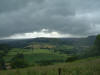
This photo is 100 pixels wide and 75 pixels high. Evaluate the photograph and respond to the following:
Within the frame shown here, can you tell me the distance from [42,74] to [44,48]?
64917 millimetres

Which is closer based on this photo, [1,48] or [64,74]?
[64,74]

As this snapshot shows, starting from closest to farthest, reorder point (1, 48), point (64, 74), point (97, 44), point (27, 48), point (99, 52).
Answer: point (64, 74), point (99, 52), point (97, 44), point (1, 48), point (27, 48)

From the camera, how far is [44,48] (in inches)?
2862

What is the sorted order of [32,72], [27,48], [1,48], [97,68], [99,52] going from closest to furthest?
A: [32,72], [97,68], [99,52], [1,48], [27,48]

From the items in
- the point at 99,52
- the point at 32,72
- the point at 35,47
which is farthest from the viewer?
the point at 35,47

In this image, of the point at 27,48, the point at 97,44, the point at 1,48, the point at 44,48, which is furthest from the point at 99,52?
the point at 44,48

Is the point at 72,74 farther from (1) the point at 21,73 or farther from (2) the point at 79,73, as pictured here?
(1) the point at 21,73

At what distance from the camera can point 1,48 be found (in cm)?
5322

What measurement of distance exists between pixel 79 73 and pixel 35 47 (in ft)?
206

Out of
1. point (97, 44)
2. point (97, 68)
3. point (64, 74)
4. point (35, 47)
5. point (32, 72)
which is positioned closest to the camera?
point (64, 74)

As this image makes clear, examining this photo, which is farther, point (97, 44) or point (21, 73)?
point (97, 44)

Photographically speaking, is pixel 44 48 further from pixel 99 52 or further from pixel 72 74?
pixel 72 74

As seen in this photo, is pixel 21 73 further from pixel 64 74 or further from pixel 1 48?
pixel 1 48

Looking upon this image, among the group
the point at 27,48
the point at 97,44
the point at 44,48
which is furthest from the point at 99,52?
the point at 44,48
